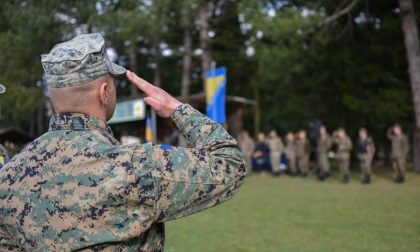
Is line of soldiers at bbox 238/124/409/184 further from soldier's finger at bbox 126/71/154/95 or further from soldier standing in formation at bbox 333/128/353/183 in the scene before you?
soldier's finger at bbox 126/71/154/95

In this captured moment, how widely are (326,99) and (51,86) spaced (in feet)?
96.9

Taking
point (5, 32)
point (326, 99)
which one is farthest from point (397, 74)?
point (5, 32)

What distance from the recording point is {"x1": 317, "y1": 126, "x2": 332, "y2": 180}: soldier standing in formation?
22.6 metres

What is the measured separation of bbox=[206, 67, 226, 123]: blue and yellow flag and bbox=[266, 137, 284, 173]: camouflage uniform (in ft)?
26.2

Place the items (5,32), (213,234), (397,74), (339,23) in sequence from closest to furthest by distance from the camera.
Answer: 1. (5,32)
2. (213,234)
3. (339,23)
4. (397,74)

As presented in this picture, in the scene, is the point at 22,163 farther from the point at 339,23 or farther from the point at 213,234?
the point at 339,23

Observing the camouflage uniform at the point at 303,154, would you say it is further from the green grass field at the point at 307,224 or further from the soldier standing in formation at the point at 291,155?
the green grass field at the point at 307,224

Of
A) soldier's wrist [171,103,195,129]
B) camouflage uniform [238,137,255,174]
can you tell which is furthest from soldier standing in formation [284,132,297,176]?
soldier's wrist [171,103,195,129]

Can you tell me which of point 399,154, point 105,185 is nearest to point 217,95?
point 399,154

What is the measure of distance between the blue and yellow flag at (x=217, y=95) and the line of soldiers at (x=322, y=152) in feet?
18.3

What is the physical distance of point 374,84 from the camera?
2689cm

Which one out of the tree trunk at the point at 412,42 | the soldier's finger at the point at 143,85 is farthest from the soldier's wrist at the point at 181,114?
the tree trunk at the point at 412,42

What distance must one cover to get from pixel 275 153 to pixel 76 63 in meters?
23.9

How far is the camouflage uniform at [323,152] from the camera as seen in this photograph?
74.3 ft
